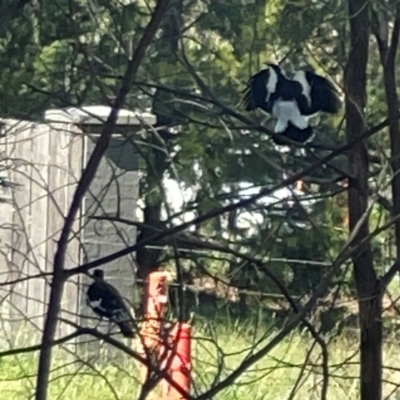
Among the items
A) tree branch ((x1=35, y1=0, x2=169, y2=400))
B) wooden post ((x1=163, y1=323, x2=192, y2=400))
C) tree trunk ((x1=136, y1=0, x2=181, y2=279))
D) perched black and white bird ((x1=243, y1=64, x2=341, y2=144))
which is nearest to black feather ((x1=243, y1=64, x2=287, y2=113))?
perched black and white bird ((x1=243, y1=64, x2=341, y2=144))

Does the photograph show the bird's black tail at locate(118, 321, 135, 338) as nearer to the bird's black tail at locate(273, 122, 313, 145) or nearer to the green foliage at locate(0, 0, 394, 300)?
the green foliage at locate(0, 0, 394, 300)

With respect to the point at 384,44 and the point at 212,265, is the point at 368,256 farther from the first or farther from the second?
the point at 212,265

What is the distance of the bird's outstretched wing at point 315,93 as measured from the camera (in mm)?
2270

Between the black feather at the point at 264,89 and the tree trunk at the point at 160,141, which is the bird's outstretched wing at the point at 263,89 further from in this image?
the tree trunk at the point at 160,141

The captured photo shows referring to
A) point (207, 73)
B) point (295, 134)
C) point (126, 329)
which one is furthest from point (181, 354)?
point (207, 73)

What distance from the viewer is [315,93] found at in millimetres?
2277

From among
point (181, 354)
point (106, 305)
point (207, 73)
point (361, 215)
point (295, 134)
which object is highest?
point (207, 73)

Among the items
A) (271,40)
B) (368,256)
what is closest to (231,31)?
(271,40)

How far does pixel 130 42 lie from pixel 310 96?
1.88 ft

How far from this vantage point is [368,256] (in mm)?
2463

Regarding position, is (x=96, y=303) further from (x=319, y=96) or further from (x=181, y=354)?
(x=319, y=96)

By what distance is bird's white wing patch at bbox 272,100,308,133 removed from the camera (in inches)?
88.3

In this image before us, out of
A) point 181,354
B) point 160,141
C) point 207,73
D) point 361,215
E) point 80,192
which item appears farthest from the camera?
point 207,73

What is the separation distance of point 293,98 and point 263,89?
8 cm
